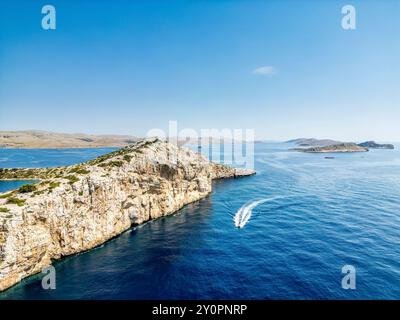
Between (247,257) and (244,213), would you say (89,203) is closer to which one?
(247,257)

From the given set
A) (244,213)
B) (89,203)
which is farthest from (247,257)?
(89,203)

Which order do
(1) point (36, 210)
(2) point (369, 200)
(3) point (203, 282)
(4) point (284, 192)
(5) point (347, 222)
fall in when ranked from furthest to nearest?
(4) point (284, 192), (2) point (369, 200), (5) point (347, 222), (1) point (36, 210), (3) point (203, 282)

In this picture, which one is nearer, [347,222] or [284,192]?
[347,222]

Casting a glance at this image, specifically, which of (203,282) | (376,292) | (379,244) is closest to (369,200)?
(379,244)

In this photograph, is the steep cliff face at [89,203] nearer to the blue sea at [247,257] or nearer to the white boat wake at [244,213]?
the blue sea at [247,257]

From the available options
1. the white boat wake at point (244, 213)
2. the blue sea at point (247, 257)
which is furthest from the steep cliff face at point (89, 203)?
the white boat wake at point (244, 213)

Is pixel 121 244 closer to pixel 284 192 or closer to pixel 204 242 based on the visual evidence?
pixel 204 242
